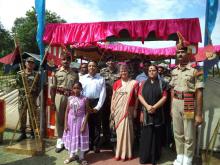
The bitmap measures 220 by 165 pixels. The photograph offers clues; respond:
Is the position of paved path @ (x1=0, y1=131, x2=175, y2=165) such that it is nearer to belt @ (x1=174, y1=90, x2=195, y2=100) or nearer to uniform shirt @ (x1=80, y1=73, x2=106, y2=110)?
uniform shirt @ (x1=80, y1=73, x2=106, y2=110)

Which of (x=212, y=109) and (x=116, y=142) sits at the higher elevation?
(x=212, y=109)

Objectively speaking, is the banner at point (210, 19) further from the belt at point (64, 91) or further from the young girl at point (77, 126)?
the belt at point (64, 91)

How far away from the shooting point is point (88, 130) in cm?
546

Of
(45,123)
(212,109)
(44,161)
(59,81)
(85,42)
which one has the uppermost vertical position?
(85,42)

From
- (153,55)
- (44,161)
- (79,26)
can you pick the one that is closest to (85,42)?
(79,26)

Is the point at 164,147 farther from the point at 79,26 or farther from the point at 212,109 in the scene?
the point at 79,26

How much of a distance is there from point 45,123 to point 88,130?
68.4 inches

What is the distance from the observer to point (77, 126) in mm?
5262

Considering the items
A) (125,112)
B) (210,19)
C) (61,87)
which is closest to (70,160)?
(125,112)

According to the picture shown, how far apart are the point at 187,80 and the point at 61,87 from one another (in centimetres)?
242

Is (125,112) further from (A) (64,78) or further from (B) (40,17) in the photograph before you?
(B) (40,17)

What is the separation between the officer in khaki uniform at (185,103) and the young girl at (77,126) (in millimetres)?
1523

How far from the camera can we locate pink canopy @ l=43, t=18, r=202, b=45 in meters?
6.18

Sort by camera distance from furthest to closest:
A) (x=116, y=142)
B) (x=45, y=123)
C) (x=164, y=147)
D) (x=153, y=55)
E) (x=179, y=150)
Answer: (x=153, y=55) < (x=45, y=123) < (x=164, y=147) < (x=116, y=142) < (x=179, y=150)
